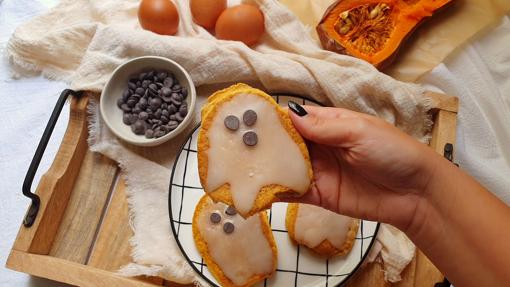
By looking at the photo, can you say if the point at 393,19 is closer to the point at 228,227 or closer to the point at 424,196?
the point at 424,196

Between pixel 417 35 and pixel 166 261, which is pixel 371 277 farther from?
pixel 417 35

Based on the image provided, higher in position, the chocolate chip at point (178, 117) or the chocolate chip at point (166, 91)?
the chocolate chip at point (166, 91)

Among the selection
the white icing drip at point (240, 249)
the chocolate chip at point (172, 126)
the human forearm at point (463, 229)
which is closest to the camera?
the human forearm at point (463, 229)

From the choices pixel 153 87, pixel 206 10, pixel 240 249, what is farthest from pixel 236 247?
pixel 206 10

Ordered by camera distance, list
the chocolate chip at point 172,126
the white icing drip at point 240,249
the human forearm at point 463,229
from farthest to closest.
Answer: the chocolate chip at point 172,126 < the white icing drip at point 240,249 < the human forearm at point 463,229

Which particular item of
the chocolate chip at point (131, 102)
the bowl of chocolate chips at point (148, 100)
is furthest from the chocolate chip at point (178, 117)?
the chocolate chip at point (131, 102)

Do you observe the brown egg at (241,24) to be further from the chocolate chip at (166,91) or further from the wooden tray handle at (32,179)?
the wooden tray handle at (32,179)

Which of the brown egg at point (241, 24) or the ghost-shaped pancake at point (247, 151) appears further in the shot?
Answer: the brown egg at point (241, 24)
